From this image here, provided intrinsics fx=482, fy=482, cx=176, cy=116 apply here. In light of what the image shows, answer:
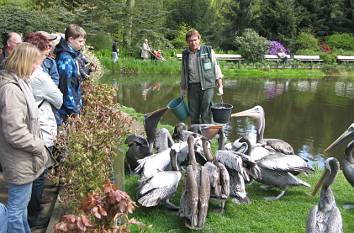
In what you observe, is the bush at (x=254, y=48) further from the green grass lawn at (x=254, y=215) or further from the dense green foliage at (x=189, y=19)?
the green grass lawn at (x=254, y=215)

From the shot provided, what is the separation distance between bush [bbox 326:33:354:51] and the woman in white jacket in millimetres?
34799

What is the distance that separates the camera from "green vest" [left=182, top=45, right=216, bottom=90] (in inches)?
293

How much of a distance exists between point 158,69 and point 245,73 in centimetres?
520

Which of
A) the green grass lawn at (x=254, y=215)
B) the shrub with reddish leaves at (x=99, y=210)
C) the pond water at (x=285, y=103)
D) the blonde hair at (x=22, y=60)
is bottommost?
the pond water at (x=285, y=103)

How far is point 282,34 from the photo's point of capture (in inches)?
1385

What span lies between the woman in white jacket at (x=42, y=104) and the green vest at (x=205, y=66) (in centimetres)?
324

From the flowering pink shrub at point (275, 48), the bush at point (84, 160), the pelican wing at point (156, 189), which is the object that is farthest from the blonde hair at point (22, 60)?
the flowering pink shrub at point (275, 48)

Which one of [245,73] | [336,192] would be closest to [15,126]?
[336,192]

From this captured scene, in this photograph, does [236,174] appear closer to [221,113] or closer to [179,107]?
[221,113]

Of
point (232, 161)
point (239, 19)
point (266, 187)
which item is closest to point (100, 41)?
point (239, 19)

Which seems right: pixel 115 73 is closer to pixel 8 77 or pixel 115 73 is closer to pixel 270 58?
pixel 270 58

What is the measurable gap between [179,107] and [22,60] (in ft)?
13.0

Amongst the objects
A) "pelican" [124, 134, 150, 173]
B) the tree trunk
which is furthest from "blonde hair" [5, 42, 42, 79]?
the tree trunk

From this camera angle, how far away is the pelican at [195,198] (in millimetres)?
4996
